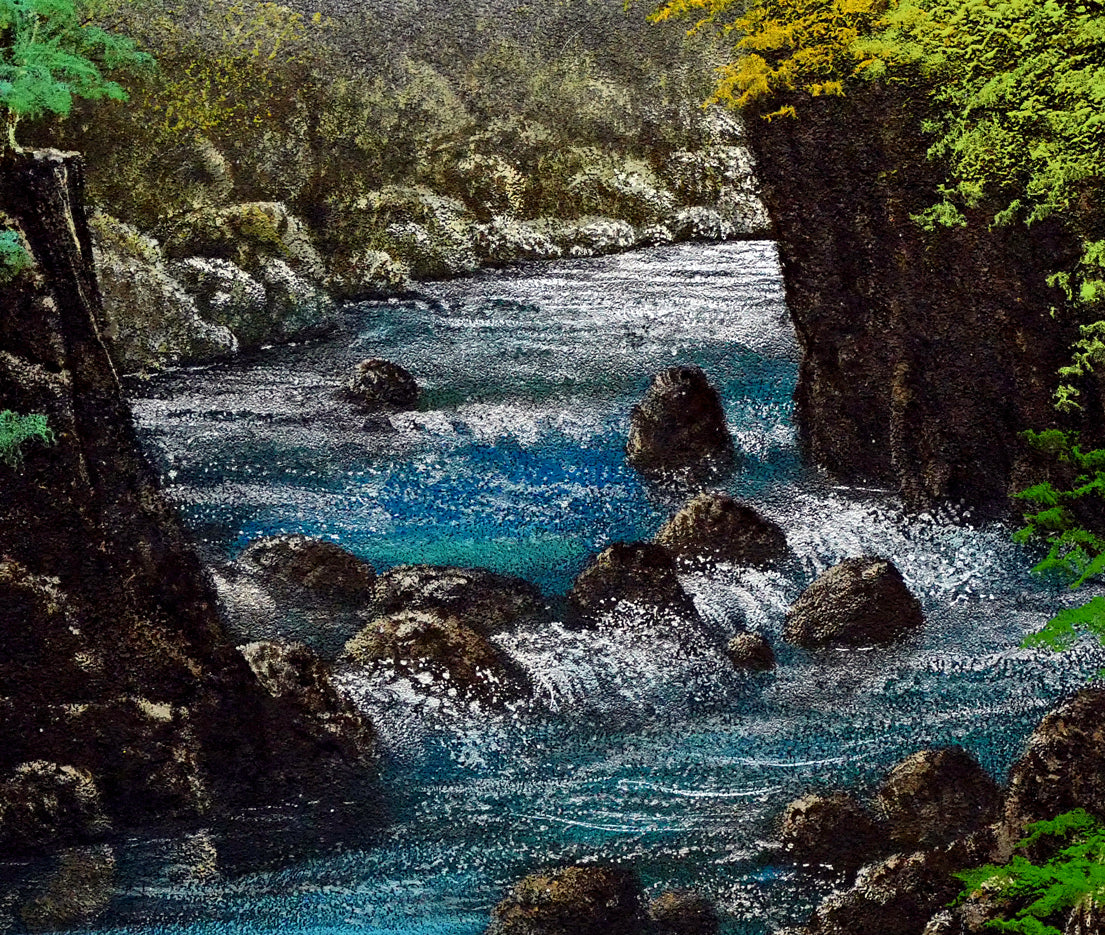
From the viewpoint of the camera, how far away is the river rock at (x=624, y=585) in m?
4.32

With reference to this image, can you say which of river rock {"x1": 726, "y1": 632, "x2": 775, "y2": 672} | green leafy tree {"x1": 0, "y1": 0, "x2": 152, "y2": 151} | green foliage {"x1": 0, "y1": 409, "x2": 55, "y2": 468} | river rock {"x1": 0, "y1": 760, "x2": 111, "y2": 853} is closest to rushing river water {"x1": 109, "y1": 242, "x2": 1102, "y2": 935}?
river rock {"x1": 726, "y1": 632, "x2": 775, "y2": 672}

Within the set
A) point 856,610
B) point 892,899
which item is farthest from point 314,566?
point 892,899

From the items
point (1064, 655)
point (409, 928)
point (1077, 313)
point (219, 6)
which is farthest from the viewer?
point (219, 6)

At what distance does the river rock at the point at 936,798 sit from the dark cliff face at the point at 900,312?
96cm

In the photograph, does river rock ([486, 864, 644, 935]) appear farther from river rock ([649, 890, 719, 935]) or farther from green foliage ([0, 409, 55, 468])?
green foliage ([0, 409, 55, 468])

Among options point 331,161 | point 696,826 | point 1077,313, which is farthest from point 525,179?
point 696,826

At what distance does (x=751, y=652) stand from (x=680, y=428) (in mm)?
738

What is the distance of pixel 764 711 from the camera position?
13.3ft

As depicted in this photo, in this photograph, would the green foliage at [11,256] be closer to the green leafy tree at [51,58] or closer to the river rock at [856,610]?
the green leafy tree at [51,58]

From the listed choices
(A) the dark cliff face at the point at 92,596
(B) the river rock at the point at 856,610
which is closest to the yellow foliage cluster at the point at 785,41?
(B) the river rock at the point at 856,610

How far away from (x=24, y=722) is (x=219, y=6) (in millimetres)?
2391

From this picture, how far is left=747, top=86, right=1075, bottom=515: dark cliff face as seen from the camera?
14.5ft

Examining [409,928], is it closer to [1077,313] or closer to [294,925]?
[294,925]

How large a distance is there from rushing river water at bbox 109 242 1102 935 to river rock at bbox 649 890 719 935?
0.15ft
